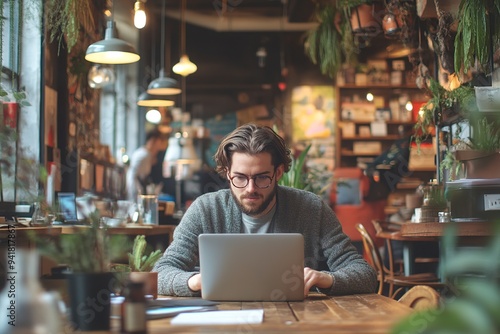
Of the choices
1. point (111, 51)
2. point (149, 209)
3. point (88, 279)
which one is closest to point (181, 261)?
point (88, 279)

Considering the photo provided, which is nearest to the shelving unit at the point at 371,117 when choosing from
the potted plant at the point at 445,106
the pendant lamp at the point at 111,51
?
the potted plant at the point at 445,106

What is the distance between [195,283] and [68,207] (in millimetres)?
3184

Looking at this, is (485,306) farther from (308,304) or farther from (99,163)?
(99,163)

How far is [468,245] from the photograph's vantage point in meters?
4.53

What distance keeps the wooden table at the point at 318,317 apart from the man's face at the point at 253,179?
61cm

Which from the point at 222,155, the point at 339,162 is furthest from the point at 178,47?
the point at 222,155

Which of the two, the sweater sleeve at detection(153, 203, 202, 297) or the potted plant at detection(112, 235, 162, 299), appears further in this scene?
the sweater sleeve at detection(153, 203, 202, 297)

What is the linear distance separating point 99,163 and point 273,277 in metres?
6.79

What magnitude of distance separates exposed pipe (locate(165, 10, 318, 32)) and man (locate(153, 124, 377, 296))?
397 inches

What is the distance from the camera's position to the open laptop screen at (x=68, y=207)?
553cm

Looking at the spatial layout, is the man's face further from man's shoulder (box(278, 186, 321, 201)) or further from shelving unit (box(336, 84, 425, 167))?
shelving unit (box(336, 84, 425, 167))

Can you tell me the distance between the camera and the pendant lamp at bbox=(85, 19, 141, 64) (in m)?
5.56

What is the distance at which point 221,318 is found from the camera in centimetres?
196

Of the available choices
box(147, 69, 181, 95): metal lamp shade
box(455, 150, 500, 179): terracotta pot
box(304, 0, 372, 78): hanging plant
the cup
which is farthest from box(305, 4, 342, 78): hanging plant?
box(455, 150, 500, 179): terracotta pot
